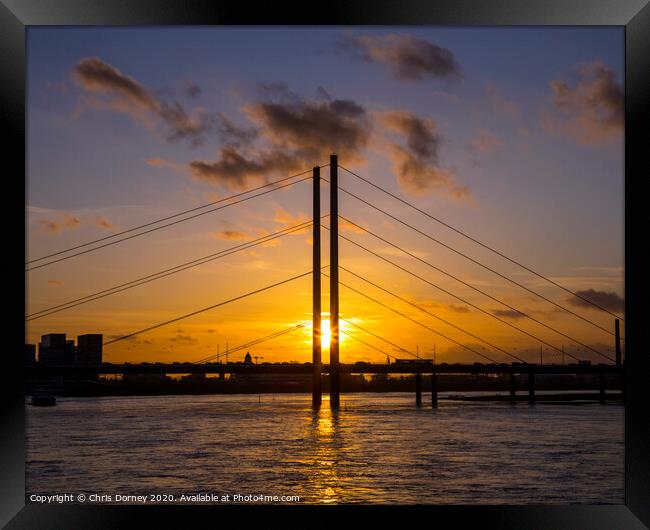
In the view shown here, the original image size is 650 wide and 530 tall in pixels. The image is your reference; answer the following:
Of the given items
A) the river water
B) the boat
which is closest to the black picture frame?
the river water

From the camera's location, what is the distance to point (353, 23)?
248 inches

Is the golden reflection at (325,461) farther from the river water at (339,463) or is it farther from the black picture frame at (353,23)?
the black picture frame at (353,23)

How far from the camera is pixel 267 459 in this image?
27047 mm

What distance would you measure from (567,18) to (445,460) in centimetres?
2181

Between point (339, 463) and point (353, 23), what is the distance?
19908 mm

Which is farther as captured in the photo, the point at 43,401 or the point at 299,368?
the point at 43,401

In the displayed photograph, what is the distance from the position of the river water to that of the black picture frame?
9.88 m

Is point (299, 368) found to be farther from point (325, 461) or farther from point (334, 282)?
point (325, 461)

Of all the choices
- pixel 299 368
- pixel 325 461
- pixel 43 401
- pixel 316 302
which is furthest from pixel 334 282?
pixel 43 401

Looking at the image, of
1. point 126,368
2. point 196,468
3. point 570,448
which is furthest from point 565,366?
point 196,468

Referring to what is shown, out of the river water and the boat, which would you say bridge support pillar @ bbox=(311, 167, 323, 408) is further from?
the boat

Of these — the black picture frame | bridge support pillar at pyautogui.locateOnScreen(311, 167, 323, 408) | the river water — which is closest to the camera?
the black picture frame

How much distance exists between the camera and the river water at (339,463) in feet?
62.2

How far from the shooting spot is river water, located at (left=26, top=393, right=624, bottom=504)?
19.0 metres
